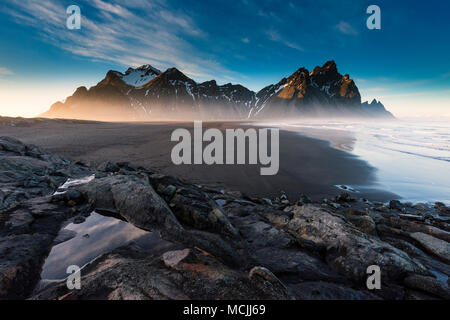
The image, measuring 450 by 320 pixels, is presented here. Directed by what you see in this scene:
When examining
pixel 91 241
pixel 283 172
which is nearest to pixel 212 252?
pixel 91 241

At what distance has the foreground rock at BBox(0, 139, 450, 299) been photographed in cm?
284

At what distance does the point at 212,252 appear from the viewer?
4.03 meters

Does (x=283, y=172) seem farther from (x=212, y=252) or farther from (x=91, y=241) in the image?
(x=91, y=241)

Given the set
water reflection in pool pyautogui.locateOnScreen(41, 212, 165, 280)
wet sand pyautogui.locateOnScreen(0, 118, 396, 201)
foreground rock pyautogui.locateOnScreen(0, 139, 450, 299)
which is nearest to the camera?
foreground rock pyautogui.locateOnScreen(0, 139, 450, 299)

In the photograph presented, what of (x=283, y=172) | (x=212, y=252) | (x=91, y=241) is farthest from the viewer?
(x=283, y=172)

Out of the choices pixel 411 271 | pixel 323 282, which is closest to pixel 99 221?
pixel 323 282

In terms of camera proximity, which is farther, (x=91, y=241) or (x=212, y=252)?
(x=91, y=241)

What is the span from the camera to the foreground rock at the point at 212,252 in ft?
9.32

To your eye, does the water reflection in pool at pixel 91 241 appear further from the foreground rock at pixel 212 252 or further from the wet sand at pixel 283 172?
the wet sand at pixel 283 172

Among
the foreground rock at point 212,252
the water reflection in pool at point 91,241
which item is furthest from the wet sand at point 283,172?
the water reflection in pool at point 91,241

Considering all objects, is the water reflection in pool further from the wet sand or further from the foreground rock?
the wet sand

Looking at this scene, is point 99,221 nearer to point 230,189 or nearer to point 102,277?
point 102,277

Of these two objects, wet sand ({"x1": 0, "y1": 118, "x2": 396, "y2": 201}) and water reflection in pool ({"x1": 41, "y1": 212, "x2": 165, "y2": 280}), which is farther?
wet sand ({"x1": 0, "y1": 118, "x2": 396, "y2": 201})

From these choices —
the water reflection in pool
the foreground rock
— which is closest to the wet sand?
the foreground rock
